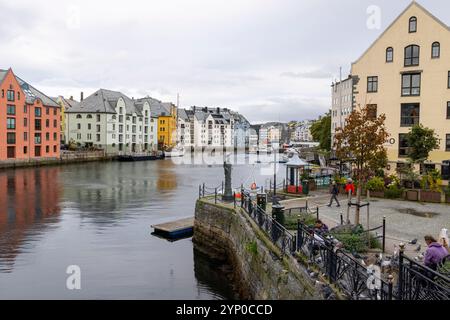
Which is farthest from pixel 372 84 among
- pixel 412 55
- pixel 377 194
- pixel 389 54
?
pixel 377 194

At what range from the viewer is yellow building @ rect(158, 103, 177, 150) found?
143 metres

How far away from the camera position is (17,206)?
121 ft

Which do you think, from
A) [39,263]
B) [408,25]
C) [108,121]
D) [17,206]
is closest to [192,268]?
[39,263]

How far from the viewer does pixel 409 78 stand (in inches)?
1521

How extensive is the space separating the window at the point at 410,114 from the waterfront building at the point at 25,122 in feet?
211

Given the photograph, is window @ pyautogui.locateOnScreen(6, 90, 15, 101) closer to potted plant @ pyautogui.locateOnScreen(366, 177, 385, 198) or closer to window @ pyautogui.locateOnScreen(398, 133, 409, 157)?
window @ pyautogui.locateOnScreen(398, 133, 409, 157)

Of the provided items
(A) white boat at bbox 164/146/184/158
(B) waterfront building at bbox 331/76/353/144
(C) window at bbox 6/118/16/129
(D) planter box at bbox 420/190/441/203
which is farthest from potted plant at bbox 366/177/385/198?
(A) white boat at bbox 164/146/184/158

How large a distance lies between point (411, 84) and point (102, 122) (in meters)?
85.6

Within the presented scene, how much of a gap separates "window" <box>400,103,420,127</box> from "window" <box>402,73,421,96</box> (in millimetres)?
1116
